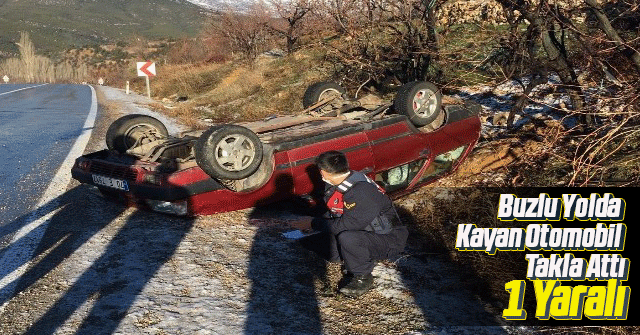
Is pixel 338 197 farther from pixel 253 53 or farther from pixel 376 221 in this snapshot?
pixel 253 53

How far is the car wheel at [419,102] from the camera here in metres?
5.88

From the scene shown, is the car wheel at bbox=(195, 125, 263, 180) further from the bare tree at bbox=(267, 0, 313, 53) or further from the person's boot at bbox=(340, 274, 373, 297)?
the bare tree at bbox=(267, 0, 313, 53)

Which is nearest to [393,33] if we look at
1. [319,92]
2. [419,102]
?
[319,92]

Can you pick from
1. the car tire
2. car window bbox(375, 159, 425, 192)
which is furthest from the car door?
the car tire

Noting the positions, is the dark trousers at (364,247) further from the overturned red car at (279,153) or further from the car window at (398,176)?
the car window at (398,176)

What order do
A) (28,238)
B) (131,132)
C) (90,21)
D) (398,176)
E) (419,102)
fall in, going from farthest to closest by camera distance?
(90,21) < (419,102) < (131,132) < (398,176) < (28,238)

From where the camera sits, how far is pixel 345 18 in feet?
34.1

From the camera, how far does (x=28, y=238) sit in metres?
4.36

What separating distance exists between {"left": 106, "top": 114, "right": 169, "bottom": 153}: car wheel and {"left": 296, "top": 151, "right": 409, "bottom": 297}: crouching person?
310 centimetres

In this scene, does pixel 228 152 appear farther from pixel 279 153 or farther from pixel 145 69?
pixel 145 69

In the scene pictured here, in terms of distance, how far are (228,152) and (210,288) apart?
4.92 feet

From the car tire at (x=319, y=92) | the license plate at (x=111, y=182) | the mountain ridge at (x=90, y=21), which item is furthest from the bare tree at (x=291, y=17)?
the mountain ridge at (x=90, y=21)

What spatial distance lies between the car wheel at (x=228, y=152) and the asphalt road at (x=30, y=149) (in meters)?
2.01

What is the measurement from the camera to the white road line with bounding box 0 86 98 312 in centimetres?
360
